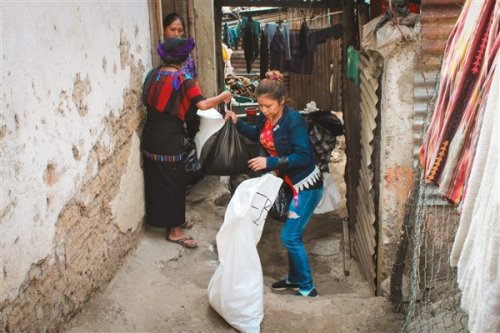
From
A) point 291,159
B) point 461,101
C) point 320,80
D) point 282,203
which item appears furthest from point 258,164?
point 320,80

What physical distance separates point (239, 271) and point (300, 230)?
0.98m

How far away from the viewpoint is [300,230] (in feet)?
14.8

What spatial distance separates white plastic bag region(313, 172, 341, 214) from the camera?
4.93m

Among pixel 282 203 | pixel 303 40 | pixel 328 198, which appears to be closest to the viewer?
pixel 282 203

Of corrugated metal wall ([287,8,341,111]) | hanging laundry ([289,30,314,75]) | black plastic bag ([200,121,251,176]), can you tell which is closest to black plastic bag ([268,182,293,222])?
black plastic bag ([200,121,251,176])

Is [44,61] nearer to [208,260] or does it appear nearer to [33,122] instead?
[33,122]

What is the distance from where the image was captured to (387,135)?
4301 mm

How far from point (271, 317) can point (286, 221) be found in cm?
83

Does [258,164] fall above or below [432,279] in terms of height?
above

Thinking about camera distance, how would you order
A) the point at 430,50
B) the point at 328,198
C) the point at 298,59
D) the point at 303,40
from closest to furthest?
the point at 430,50
the point at 328,198
the point at 303,40
the point at 298,59

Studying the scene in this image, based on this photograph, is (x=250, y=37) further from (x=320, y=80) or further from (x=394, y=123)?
(x=394, y=123)

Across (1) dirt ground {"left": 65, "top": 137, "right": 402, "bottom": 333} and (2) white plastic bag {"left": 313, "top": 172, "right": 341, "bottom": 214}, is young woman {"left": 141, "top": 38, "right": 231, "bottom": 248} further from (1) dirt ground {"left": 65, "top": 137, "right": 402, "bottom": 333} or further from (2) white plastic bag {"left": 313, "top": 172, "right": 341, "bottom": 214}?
(2) white plastic bag {"left": 313, "top": 172, "right": 341, "bottom": 214}

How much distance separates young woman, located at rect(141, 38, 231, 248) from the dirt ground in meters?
0.25

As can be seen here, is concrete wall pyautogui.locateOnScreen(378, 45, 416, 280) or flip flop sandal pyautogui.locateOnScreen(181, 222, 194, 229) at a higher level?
concrete wall pyautogui.locateOnScreen(378, 45, 416, 280)
